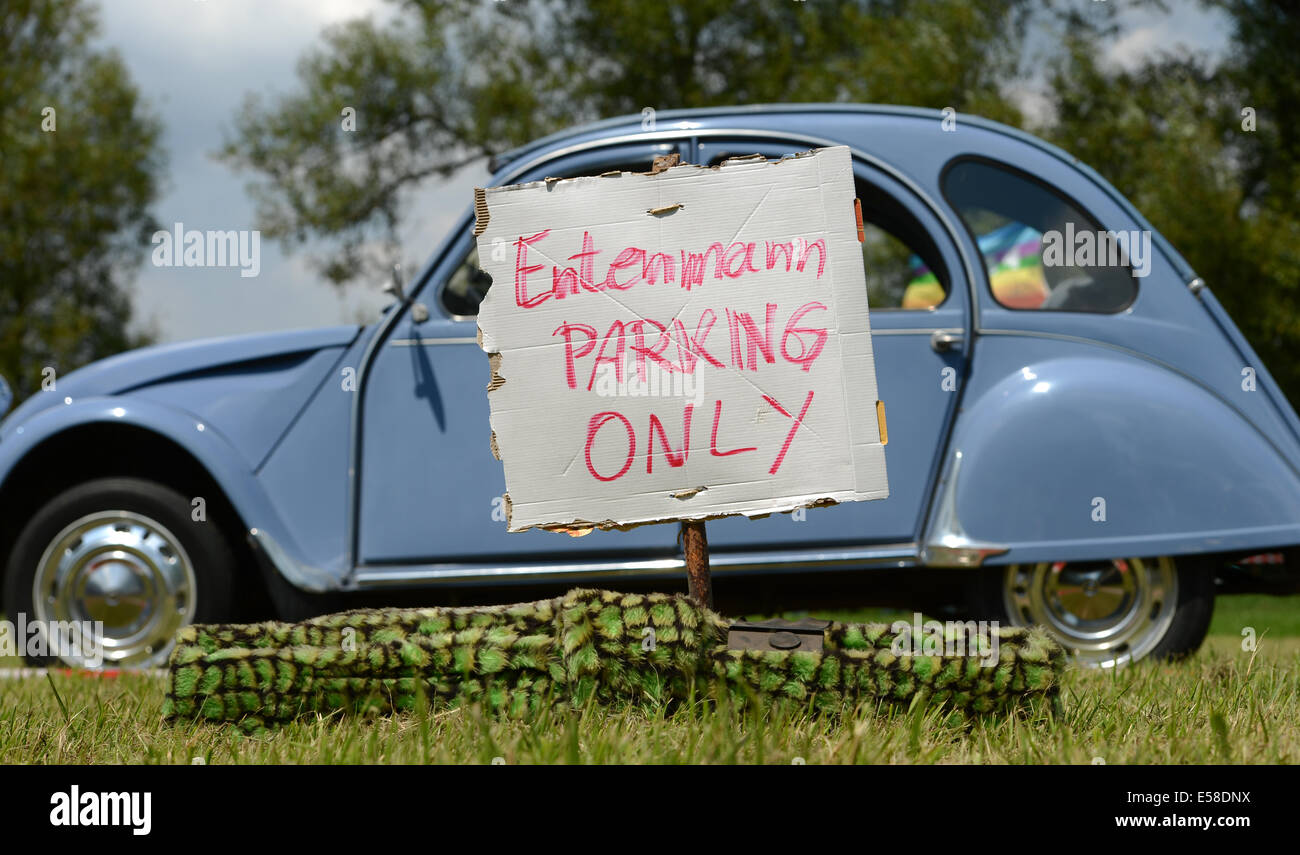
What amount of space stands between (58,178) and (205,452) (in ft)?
51.9

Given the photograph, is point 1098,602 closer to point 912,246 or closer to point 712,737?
point 912,246

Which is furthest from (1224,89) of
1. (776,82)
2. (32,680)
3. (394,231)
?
(32,680)

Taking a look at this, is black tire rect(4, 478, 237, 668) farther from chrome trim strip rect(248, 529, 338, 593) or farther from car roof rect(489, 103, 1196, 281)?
car roof rect(489, 103, 1196, 281)

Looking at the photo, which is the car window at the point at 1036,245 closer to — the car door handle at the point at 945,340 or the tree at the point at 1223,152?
the car door handle at the point at 945,340

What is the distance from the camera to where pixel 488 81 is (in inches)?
589

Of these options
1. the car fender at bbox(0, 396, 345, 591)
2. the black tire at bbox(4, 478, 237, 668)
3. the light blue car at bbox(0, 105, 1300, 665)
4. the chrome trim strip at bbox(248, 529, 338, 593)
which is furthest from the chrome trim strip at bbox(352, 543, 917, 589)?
the black tire at bbox(4, 478, 237, 668)

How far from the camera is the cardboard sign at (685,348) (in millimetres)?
2213

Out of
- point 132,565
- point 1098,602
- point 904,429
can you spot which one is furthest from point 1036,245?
point 132,565

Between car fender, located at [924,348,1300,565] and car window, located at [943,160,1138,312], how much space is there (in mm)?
379

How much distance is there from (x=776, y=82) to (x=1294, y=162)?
6.68 m

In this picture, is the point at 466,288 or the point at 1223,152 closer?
the point at 466,288

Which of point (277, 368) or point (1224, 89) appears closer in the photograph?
point (277, 368)

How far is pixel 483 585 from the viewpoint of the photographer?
3291 millimetres
